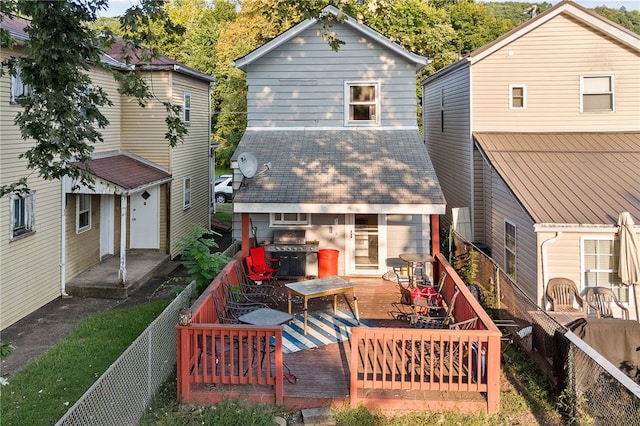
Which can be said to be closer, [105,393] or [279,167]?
[105,393]

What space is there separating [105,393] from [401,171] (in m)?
8.44

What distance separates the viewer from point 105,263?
1449cm

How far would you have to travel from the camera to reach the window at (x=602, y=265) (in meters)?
10.8

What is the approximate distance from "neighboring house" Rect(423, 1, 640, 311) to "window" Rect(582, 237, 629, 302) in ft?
3.81

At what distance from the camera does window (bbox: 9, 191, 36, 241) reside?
10383 millimetres

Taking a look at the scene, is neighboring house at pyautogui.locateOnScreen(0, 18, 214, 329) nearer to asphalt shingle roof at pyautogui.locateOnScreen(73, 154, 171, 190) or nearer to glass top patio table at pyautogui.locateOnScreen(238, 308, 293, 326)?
asphalt shingle roof at pyautogui.locateOnScreen(73, 154, 171, 190)

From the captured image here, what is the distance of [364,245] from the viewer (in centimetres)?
1277

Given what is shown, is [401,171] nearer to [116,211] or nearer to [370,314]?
[370,314]

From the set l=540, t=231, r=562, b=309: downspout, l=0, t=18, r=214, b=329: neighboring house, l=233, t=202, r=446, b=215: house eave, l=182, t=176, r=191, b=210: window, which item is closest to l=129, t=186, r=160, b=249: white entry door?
l=0, t=18, r=214, b=329: neighboring house

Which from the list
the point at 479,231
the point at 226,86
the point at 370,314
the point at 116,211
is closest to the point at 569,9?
the point at 479,231

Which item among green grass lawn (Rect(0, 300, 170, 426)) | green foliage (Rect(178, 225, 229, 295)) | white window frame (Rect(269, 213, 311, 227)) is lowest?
green grass lawn (Rect(0, 300, 170, 426))

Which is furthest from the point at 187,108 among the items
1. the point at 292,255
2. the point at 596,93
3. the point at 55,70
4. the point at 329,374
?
the point at 596,93

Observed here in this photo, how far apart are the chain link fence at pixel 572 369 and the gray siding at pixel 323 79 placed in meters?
6.17

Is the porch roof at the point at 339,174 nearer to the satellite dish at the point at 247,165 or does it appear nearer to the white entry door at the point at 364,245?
the satellite dish at the point at 247,165
